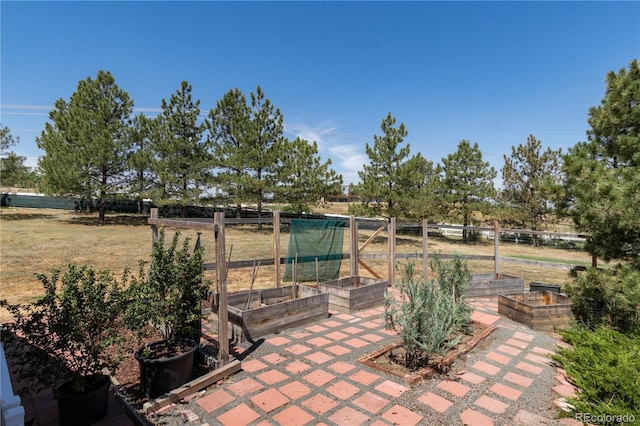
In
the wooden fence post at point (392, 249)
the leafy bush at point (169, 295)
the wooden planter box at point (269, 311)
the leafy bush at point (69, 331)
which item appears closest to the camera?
the leafy bush at point (69, 331)

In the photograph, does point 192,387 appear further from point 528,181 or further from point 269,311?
point 528,181

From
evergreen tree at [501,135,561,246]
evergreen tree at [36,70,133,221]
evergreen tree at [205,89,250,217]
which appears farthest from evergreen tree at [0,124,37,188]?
evergreen tree at [501,135,561,246]

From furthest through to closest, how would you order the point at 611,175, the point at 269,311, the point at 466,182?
the point at 466,182
the point at 269,311
the point at 611,175

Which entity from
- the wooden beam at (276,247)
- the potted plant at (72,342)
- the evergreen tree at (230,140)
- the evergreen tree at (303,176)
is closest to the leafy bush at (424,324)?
the wooden beam at (276,247)

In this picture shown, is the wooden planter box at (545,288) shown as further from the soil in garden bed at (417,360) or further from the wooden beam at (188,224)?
the wooden beam at (188,224)

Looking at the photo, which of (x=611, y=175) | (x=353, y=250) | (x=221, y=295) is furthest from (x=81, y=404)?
(x=611, y=175)

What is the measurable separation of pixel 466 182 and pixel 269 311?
18.1 metres

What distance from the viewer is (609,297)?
175 inches

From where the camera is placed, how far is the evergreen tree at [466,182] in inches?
745

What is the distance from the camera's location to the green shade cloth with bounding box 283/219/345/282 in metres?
6.64

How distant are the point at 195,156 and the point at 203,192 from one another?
2362mm

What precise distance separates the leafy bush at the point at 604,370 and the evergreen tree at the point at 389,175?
12.4m

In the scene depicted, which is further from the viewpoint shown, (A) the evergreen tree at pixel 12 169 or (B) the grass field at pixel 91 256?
(A) the evergreen tree at pixel 12 169

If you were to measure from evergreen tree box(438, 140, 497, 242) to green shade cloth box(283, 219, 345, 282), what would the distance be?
44.7ft
